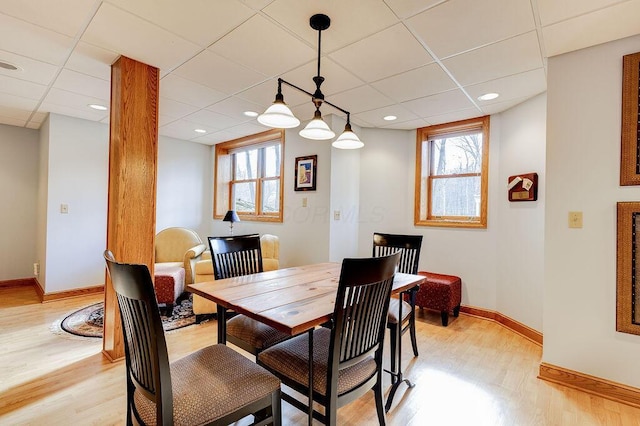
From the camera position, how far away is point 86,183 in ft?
13.4

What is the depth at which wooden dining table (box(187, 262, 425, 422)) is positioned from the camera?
1280 mm

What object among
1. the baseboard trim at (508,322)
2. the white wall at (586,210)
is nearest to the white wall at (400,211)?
the baseboard trim at (508,322)

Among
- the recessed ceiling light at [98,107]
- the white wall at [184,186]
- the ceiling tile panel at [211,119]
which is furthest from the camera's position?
the white wall at [184,186]

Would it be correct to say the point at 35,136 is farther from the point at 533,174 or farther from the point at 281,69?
the point at 533,174

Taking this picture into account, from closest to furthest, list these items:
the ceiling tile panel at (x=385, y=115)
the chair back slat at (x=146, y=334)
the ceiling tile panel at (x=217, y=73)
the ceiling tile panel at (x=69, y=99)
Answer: the chair back slat at (x=146, y=334), the ceiling tile panel at (x=217, y=73), the ceiling tile panel at (x=69, y=99), the ceiling tile panel at (x=385, y=115)

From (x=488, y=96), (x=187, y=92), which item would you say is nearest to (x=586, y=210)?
(x=488, y=96)

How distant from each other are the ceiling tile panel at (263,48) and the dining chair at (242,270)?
1397mm

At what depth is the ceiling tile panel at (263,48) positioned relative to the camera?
77.3 inches

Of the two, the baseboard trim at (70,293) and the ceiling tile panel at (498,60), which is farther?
the baseboard trim at (70,293)

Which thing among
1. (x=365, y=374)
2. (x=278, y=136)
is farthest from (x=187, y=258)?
(x=365, y=374)

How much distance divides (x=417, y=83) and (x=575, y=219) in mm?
1629

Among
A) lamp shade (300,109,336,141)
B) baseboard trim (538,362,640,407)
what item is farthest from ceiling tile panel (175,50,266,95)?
baseboard trim (538,362,640,407)

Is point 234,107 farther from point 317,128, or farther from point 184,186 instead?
point 184,186

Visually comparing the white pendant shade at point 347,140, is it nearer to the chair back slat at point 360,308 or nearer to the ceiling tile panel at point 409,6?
the ceiling tile panel at point 409,6
